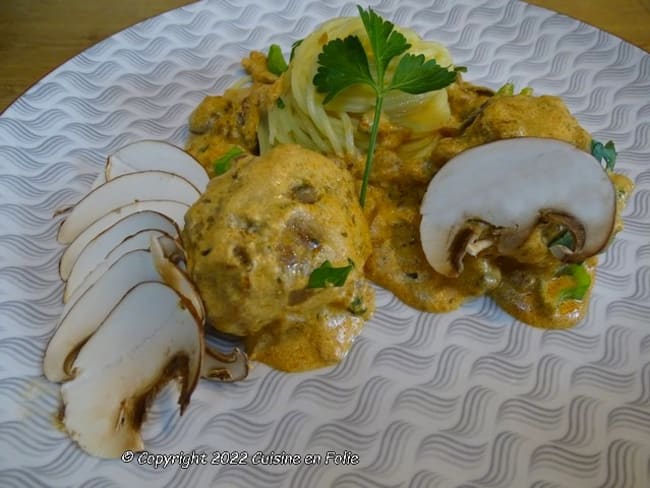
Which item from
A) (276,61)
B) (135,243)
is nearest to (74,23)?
(276,61)

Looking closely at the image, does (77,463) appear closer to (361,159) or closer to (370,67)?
(361,159)

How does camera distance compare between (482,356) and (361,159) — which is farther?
(361,159)

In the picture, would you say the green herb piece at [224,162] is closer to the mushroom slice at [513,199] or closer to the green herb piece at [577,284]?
the mushroom slice at [513,199]

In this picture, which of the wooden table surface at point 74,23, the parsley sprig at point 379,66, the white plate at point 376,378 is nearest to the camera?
the white plate at point 376,378

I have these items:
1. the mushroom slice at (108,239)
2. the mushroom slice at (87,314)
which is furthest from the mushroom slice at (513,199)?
the mushroom slice at (87,314)

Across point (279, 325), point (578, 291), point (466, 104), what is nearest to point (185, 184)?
point (279, 325)
